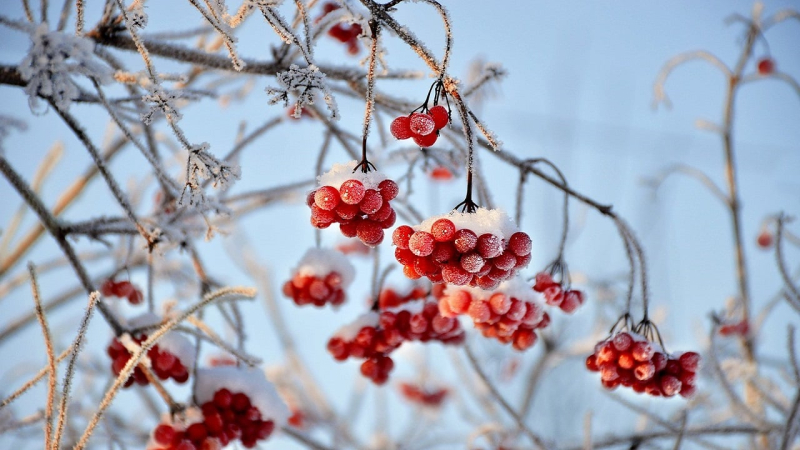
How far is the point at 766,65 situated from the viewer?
3.02 meters

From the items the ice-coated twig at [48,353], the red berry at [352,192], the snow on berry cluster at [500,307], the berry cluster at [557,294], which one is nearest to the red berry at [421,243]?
the red berry at [352,192]

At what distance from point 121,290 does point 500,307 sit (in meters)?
1.06

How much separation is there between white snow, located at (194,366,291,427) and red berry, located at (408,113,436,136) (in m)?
0.80

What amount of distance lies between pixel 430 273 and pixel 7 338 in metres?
1.74

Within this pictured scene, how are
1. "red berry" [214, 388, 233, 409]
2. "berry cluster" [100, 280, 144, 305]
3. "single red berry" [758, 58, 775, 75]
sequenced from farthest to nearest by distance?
"single red berry" [758, 58, 775, 75]
"berry cluster" [100, 280, 144, 305]
"red berry" [214, 388, 233, 409]

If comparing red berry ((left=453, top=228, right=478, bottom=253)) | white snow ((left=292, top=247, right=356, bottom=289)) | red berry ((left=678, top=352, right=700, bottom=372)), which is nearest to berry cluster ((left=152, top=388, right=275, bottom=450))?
white snow ((left=292, top=247, right=356, bottom=289))

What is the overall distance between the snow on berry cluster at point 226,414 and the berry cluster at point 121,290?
0.36 meters

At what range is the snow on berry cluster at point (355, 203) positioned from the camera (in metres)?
0.95

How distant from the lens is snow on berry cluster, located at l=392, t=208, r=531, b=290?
94 centimetres

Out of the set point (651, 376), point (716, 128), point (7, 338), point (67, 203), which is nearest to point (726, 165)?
point (716, 128)

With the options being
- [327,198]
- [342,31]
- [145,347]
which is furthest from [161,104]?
[342,31]

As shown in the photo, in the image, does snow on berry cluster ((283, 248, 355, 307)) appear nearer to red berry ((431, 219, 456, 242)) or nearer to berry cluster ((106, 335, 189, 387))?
berry cluster ((106, 335, 189, 387))

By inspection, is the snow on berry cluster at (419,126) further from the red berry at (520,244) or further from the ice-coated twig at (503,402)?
the ice-coated twig at (503,402)

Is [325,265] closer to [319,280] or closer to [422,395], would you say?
[319,280]
